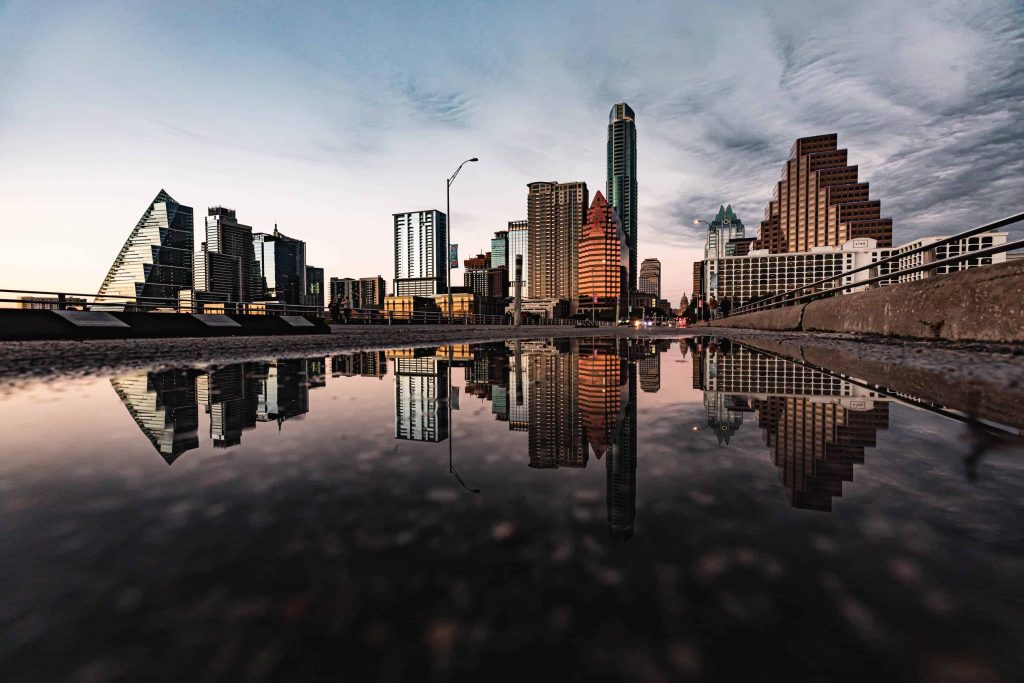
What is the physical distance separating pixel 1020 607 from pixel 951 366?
203 inches

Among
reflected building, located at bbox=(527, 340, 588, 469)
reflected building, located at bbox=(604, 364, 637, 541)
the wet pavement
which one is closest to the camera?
the wet pavement

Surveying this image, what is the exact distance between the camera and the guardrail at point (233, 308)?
16220 mm

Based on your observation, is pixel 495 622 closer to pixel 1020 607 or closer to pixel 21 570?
pixel 1020 607

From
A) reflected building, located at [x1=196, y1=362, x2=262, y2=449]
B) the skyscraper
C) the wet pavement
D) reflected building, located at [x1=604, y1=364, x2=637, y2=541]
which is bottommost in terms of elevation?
reflected building, located at [x1=604, y1=364, x2=637, y2=541]

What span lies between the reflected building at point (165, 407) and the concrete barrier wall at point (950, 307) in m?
8.46

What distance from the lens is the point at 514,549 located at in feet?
4.42

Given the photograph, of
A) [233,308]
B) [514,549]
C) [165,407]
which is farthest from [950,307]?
[233,308]

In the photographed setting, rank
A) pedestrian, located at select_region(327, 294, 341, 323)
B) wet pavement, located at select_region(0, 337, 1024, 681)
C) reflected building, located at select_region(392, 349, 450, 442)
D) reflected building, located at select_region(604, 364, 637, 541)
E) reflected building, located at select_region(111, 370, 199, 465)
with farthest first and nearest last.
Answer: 1. pedestrian, located at select_region(327, 294, 341, 323)
2. reflected building, located at select_region(392, 349, 450, 442)
3. reflected building, located at select_region(111, 370, 199, 465)
4. reflected building, located at select_region(604, 364, 637, 541)
5. wet pavement, located at select_region(0, 337, 1024, 681)

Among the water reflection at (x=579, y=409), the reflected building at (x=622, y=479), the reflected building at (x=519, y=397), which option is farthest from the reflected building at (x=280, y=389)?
the reflected building at (x=622, y=479)

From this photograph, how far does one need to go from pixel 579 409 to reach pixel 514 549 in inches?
89.8

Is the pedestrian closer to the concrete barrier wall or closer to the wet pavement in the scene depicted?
the concrete barrier wall

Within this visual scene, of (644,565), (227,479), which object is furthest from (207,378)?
(644,565)

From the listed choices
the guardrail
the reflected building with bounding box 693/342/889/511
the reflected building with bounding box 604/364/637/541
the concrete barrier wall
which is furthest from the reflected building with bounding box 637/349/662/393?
the guardrail

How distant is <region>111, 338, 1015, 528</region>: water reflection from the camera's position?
7.18ft
